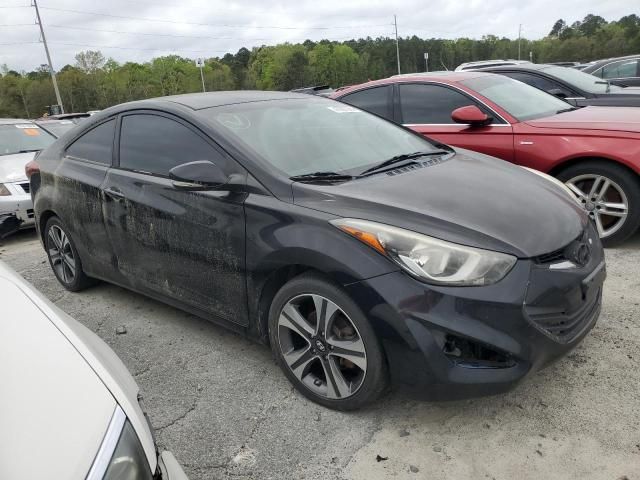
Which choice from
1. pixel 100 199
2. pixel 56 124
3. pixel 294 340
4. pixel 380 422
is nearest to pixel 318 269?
pixel 294 340

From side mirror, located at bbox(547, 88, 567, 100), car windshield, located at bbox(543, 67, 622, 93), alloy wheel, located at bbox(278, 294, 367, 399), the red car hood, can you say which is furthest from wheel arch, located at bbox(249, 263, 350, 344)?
car windshield, located at bbox(543, 67, 622, 93)

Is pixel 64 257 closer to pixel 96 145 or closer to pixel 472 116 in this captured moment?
pixel 96 145

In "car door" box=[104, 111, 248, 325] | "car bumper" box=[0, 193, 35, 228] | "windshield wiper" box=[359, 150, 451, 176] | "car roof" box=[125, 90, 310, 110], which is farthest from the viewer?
"car bumper" box=[0, 193, 35, 228]

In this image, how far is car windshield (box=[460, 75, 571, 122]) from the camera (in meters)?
5.12

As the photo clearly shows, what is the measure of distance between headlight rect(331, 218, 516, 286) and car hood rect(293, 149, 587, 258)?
1.6 inches

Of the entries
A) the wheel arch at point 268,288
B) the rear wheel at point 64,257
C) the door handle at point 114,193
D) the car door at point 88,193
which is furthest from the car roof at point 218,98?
the rear wheel at point 64,257

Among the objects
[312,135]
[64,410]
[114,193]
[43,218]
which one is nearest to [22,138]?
A: [43,218]

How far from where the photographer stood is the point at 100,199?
3.70m

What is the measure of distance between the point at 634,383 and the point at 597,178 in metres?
2.26

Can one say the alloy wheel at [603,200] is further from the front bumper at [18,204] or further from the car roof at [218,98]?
the front bumper at [18,204]

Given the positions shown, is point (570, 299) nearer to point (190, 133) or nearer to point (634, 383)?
point (634, 383)

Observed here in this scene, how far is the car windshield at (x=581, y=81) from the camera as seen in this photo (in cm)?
691

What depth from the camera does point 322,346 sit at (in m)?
2.59

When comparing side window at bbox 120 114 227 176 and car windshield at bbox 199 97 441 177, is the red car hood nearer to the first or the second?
car windshield at bbox 199 97 441 177
